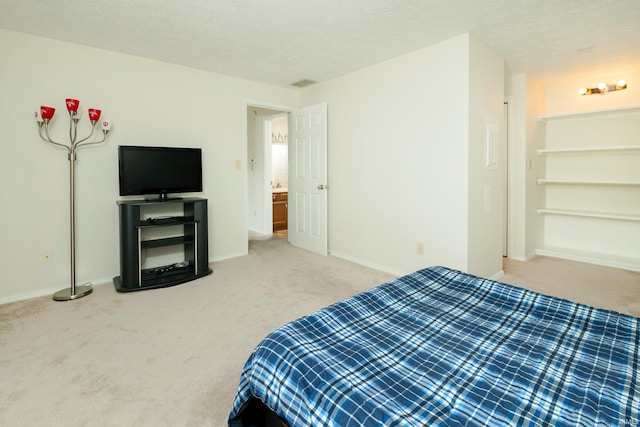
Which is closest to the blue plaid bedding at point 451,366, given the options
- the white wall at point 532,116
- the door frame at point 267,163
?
the white wall at point 532,116

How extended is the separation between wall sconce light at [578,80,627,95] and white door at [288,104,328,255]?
131 inches

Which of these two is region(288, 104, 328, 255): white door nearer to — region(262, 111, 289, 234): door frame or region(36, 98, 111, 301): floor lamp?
region(262, 111, 289, 234): door frame

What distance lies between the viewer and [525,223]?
4.40 metres

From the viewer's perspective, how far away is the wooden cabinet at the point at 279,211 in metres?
6.43

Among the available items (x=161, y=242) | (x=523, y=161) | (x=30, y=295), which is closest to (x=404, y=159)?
(x=523, y=161)

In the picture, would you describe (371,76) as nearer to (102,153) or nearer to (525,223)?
(525,223)

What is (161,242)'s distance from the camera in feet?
11.3

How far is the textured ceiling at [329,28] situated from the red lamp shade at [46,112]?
0.68m

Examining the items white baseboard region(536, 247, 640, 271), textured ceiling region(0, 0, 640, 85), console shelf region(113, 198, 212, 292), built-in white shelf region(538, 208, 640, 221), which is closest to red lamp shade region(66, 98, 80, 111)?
textured ceiling region(0, 0, 640, 85)

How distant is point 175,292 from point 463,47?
3.54 m

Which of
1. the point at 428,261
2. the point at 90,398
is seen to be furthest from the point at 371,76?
the point at 90,398

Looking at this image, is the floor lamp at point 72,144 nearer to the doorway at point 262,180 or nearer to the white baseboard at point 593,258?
the doorway at point 262,180

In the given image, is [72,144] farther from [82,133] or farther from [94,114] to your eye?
[94,114]

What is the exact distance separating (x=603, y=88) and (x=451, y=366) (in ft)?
15.6
